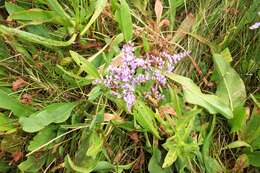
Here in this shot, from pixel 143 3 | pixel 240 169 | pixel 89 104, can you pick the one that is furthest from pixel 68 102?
pixel 240 169

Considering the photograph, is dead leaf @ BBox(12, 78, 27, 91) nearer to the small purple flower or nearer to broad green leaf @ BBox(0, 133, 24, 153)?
broad green leaf @ BBox(0, 133, 24, 153)

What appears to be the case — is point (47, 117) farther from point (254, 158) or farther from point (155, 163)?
point (254, 158)

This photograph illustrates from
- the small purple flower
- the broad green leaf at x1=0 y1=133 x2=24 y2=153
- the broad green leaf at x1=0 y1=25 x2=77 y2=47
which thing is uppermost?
the broad green leaf at x1=0 y1=25 x2=77 y2=47

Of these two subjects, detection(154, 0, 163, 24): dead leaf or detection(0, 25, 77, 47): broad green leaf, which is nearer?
detection(0, 25, 77, 47): broad green leaf

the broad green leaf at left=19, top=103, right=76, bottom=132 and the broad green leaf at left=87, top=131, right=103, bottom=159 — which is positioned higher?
the broad green leaf at left=19, top=103, right=76, bottom=132

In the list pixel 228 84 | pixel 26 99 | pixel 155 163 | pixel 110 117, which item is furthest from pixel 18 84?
pixel 228 84

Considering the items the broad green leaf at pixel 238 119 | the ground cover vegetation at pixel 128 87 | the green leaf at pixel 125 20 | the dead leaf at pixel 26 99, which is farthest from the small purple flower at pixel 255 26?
the dead leaf at pixel 26 99

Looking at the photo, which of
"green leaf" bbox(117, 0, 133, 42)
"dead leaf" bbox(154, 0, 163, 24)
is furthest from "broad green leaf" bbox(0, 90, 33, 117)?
"dead leaf" bbox(154, 0, 163, 24)

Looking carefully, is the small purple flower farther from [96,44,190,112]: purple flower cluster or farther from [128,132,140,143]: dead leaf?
[128,132,140,143]: dead leaf
